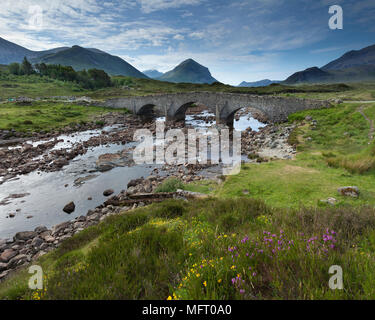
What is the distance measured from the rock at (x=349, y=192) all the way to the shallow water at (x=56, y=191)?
42.7 ft

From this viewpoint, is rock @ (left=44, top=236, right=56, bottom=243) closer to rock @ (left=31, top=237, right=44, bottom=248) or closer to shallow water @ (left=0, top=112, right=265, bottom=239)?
rock @ (left=31, top=237, right=44, bottom=248)

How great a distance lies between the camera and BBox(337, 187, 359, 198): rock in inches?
302

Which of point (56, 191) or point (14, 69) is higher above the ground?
point (14, 69)

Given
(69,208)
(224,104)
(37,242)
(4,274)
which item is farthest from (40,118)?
(4,274)

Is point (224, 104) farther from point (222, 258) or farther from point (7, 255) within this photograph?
point (222, 258)

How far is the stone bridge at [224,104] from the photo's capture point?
A: 1091 inches

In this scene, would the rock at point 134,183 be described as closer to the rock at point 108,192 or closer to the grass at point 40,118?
the rock at point 108,192

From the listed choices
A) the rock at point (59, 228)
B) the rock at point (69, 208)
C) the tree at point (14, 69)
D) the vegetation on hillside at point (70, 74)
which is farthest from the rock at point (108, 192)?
the tree at point (14, 69)

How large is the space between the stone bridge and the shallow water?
20.8 m

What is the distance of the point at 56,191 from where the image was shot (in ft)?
49.1

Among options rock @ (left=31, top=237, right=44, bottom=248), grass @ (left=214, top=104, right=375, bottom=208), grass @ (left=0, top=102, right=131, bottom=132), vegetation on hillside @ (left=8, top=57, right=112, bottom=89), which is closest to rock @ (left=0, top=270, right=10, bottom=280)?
rock @ (left=31, top=237, right=44, bottom=248)

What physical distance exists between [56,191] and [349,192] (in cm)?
1778
